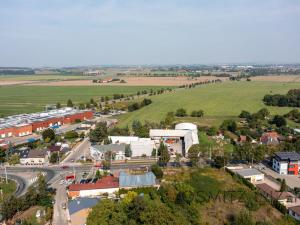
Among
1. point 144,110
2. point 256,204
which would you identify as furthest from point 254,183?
point 144,110

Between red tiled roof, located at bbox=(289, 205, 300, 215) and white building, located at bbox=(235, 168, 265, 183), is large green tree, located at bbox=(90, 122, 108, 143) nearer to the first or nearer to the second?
white building, located at bbox=(235, 168, 265, 183)

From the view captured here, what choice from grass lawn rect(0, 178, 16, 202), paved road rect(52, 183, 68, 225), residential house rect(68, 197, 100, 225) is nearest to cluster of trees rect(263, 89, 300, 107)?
paved road rect(52, 183, 68, 225)

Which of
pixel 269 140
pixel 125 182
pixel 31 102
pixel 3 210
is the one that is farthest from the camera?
pixel 31 102

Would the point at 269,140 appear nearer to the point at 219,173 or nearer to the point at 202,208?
the point at 219,173

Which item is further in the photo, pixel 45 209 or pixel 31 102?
pixel 31 102

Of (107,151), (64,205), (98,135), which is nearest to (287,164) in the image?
(107,151)

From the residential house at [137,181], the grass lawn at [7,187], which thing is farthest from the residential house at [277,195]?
the grass lawn at [7,187]

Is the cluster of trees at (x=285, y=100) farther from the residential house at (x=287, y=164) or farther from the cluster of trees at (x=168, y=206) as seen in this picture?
the cluster of trees at (x=168, y=206)

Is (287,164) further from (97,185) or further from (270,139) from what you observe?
(97,185)

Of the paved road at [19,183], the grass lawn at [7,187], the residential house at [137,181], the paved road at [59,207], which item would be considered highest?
the residential house at [137,181]
